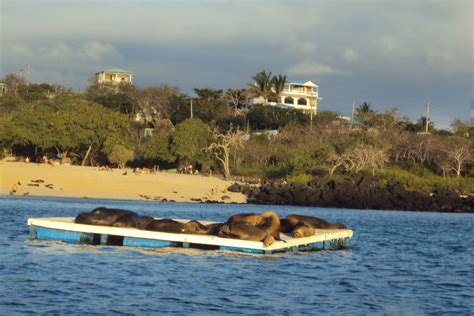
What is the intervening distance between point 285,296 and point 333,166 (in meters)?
54.0

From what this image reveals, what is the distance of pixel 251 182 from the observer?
7150 centimetres

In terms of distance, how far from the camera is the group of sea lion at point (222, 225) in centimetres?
2575

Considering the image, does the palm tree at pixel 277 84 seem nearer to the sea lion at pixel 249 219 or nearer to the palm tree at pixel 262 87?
the palm tree at pixel 262 87

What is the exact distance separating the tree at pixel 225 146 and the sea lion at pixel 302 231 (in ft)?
148

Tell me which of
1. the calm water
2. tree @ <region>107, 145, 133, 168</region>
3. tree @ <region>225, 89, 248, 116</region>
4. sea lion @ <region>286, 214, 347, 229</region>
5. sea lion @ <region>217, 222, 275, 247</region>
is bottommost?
the calm water

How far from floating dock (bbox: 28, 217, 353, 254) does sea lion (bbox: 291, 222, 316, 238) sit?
0.56ft

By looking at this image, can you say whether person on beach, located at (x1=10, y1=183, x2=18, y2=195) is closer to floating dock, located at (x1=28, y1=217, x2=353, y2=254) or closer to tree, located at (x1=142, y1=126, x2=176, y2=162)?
tree, located at (x1=142, y1=126, x2=176, y2=162)

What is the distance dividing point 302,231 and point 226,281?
803 centimetres

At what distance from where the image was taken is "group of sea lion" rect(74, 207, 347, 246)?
1014 inches

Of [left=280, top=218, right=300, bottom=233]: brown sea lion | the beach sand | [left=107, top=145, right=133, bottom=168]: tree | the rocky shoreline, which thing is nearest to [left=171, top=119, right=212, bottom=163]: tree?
[left=107, top=145, right=133, bottom=168]: tree

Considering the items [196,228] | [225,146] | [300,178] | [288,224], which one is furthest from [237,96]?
[196,228]

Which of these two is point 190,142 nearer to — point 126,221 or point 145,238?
point 126,221

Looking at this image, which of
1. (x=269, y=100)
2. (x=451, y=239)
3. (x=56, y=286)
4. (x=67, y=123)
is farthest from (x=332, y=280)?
(x=269, y=100)

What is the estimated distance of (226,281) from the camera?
2028cm
